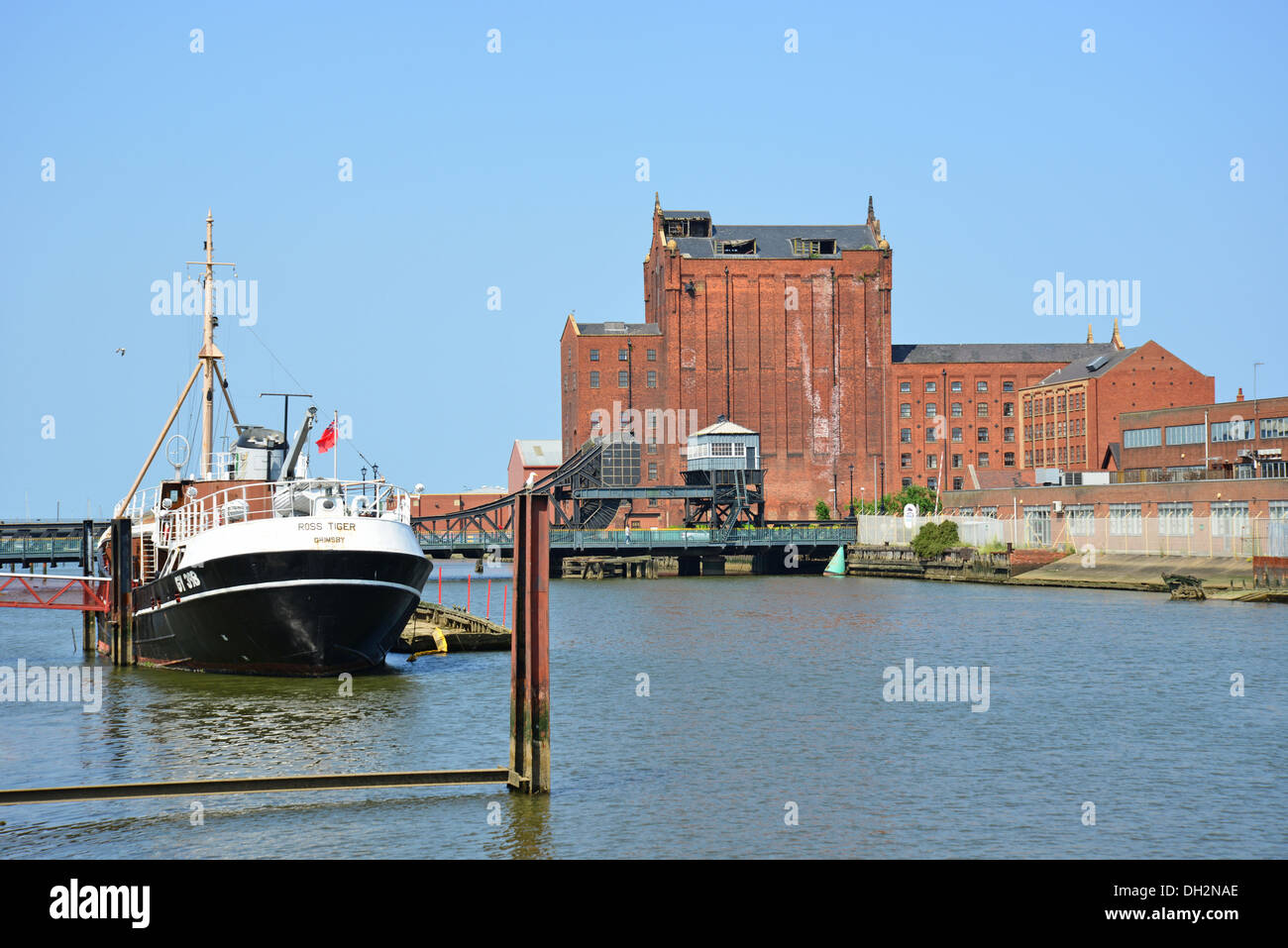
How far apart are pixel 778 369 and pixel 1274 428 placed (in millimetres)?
56600

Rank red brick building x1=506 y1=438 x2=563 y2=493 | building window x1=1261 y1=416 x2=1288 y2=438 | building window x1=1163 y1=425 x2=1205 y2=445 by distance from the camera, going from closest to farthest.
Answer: building window x1=1261 y1=416 x2=1288 y2=438
building window x1=1163 y1=425 x2=1205 y2=445
red brick building x1=506 y1=438 x2=563 y2=493

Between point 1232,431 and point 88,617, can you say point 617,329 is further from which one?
point 88,617

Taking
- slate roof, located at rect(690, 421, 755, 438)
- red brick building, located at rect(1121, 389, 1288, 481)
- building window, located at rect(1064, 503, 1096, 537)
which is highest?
slate roof, located at rect(690, 421, 755, 438)

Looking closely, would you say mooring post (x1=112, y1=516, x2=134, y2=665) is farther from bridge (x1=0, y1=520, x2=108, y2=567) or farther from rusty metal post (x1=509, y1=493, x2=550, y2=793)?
bridge (x1=0, y1=520, x2=108, y2=567)

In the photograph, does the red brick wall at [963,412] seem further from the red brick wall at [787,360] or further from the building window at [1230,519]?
the building window at [1230,519]

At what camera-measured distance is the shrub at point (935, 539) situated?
10881cm

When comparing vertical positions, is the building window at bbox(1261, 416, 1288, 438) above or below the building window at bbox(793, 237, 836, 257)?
below

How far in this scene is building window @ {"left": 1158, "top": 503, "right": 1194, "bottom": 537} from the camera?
88.1 m

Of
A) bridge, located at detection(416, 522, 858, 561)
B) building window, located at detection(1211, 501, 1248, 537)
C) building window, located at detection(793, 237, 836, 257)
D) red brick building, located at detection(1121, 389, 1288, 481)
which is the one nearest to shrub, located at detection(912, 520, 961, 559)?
bridge, located at detection(416, 522, 858, 561)

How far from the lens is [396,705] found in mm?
35719

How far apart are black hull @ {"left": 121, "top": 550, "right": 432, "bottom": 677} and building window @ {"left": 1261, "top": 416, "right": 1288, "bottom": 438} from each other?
238 feet

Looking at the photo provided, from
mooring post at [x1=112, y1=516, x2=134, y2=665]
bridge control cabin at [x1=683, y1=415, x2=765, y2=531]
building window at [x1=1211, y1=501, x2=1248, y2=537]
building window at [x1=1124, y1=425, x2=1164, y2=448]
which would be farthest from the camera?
bridge control cabin at [x1=683, y1=415, x2=765, y2=531]

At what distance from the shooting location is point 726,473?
132125 mm

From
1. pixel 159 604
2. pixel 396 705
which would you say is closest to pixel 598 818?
pixel 396 705
